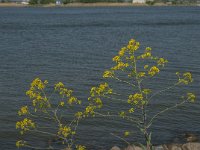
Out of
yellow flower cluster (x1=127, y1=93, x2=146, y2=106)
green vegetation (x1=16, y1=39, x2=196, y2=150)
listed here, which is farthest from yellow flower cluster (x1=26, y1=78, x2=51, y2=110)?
yellow flower cluster (x1=127, y1=93, x2=146, y2=106)

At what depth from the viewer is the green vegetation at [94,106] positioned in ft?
34.6

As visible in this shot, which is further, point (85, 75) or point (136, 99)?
point (85, 75)

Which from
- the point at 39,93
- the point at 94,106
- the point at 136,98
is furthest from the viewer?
the point at 39,93

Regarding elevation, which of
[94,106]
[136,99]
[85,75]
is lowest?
[85,75]

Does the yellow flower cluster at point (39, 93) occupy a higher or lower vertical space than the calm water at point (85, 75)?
higher

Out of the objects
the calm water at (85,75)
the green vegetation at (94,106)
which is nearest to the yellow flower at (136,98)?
the green vegetation at (94,106)

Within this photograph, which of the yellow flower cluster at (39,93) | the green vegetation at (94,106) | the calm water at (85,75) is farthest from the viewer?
the calm water at (85,75)

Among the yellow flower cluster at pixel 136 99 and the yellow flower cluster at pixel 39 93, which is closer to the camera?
the yellow flower cluster at pixel 136 99

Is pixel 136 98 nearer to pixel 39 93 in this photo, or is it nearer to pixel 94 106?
pixel 94 106

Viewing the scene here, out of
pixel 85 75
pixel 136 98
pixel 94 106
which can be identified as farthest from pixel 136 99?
pixel 85 75

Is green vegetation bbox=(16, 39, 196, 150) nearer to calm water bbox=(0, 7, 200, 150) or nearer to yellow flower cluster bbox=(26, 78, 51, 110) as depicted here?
yellow flower cluster bbox=(26, 78, 51, 110)

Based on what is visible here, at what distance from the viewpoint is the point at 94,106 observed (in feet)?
35.0

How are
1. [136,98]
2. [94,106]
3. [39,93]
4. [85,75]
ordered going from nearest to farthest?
[136,98] → [94,106] → [39,93] → [85,75]

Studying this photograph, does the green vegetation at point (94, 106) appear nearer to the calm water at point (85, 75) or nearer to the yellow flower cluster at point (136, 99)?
the yellow flower cluster at point (136, 99)
